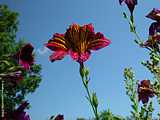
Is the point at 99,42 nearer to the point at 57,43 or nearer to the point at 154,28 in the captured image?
the point at 57,43

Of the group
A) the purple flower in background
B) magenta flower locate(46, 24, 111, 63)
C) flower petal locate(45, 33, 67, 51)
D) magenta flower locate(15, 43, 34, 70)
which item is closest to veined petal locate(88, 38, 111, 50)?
magenta flower locate(46, 24, 111, 63)

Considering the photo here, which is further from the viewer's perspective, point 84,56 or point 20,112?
point 20,112

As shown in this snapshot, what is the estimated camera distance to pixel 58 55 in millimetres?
1671

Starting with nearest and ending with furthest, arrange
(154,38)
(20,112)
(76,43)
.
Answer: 1. (76,43)
2. (20,112)
3. (154,38)

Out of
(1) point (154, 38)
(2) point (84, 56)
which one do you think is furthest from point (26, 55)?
(1) point (154, 38)

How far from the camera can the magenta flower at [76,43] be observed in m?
1.65

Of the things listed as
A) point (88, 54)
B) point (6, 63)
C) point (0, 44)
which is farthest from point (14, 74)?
point (0, 44)

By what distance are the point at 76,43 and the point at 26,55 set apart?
0.30 metres

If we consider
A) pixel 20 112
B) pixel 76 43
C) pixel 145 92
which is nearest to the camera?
pixel 76 43

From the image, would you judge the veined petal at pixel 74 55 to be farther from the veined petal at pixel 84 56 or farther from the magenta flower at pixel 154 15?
the magenta flower at pixel 154 15

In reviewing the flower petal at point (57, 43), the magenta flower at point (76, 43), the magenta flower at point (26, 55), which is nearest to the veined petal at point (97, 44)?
the magenta flower at point (76, 43)

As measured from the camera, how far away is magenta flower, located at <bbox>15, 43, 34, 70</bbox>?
5.87 ft

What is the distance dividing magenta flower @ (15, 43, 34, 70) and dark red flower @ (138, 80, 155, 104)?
0.58 m

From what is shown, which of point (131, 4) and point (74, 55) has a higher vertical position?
point (131, 4)
